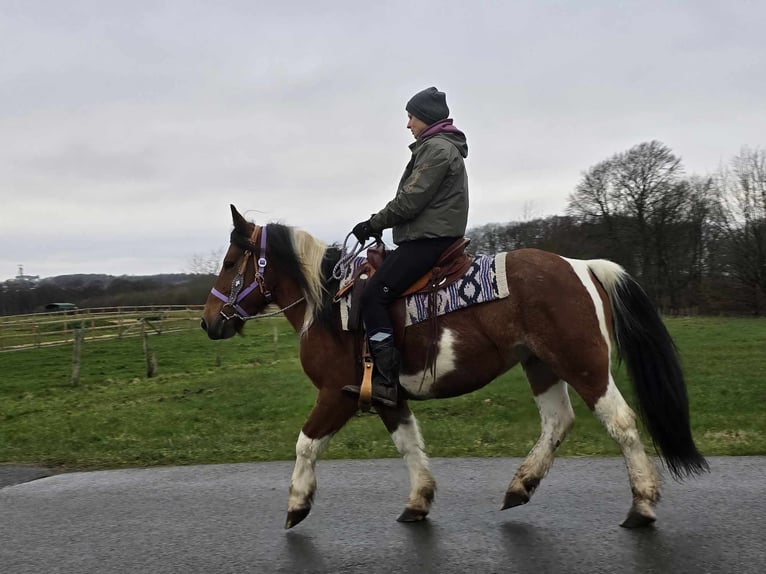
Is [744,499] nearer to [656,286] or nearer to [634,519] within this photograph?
[634,519]

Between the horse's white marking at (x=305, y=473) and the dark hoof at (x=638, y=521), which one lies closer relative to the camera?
the dark hoof at (x=638, y=521)

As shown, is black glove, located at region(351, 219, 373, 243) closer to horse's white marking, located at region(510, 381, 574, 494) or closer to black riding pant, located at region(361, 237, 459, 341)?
black riding pant, located at region(361, 237, 459, 341)

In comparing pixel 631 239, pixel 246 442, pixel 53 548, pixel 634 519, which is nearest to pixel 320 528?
pixel 53 548

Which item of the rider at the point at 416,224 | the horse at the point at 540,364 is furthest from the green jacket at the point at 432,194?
the horse at the point at 540,364

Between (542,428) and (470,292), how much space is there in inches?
47.6

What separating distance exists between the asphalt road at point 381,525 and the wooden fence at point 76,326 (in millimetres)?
24073

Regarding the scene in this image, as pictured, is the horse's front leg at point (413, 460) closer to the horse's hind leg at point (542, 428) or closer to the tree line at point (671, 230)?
the horse's hind leg at point (542, 428)

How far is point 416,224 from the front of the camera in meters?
5.32

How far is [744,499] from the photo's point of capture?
5.16 meters

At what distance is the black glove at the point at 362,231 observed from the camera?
5582 millimetres

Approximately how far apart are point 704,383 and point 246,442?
9391 millimetres

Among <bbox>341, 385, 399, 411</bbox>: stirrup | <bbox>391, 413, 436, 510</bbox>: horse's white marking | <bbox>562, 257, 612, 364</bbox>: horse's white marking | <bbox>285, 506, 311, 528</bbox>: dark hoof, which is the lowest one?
<bbox>285, 506, 311, 528</bbox>: dark hoof

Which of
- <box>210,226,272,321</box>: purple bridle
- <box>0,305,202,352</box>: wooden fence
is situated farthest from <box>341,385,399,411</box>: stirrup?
<box>0,305,202,352</box>: wooden fence

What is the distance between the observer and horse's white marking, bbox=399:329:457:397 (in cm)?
519
